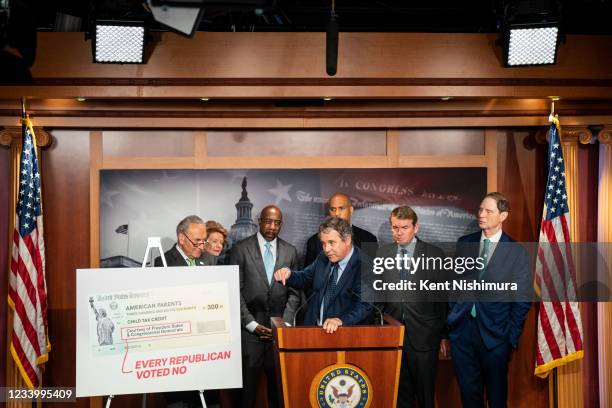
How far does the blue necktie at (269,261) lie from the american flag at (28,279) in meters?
1.75

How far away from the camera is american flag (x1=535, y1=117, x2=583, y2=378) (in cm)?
605

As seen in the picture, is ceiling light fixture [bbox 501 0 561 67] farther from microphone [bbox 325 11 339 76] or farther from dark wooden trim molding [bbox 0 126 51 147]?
dark wooden trim molding [bbox 0 126 51 147]

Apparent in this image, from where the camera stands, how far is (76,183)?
6.35 meters

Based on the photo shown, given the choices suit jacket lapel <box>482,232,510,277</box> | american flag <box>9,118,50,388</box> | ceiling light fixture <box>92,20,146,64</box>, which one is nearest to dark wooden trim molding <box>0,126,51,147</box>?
american flag <box>9,118,50,388</box>

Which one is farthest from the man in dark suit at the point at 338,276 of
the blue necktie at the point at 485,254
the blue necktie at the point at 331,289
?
the blue necktie at the point at 485,254

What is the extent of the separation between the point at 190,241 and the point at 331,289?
4.59ft

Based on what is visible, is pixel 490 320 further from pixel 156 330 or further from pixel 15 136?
pixel 15 136

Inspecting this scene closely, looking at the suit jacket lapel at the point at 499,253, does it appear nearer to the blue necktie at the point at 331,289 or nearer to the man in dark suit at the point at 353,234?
the man in dark suit at the point at 353,234

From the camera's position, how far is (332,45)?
209 inches

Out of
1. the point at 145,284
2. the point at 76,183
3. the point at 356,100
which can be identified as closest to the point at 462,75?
the point at 356,100

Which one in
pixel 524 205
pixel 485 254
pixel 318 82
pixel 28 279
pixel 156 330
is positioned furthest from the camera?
pixel 524 205

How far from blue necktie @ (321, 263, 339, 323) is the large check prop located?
24.4 inches

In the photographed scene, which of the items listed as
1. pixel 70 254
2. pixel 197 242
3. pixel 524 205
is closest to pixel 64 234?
pixel 70 254

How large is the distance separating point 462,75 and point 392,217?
123cm
